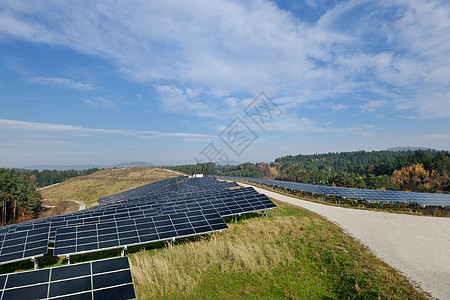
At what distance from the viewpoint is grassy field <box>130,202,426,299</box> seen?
1070 centimetres

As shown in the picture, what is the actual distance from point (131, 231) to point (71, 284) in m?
7.42

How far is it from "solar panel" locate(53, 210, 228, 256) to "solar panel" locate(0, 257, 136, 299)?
501 cm

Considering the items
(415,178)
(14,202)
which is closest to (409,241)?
(14,202)

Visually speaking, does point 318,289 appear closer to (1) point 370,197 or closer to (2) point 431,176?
(1) point 370,197

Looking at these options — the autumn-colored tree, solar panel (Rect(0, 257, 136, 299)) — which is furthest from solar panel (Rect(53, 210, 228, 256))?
the autumn-colored tree

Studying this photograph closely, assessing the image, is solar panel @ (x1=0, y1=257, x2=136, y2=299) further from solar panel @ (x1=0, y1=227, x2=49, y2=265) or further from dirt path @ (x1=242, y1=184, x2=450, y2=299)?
dirt path @ (x1=242, y1=184, x2=450, y2=299)

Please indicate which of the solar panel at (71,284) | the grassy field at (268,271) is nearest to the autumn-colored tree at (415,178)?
the grassy field at (268,271)

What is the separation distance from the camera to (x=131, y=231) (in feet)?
51.3

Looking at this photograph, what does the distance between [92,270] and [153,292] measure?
3.22m

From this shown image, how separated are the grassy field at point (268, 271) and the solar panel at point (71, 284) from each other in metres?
2.56

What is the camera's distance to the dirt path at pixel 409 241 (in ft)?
41.0

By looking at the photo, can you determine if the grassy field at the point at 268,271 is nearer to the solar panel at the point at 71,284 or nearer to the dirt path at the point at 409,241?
the dirt path at the point at 409,241

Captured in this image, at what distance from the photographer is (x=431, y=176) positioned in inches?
3413

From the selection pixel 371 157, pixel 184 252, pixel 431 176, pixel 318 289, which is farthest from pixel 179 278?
pixel 371 157
